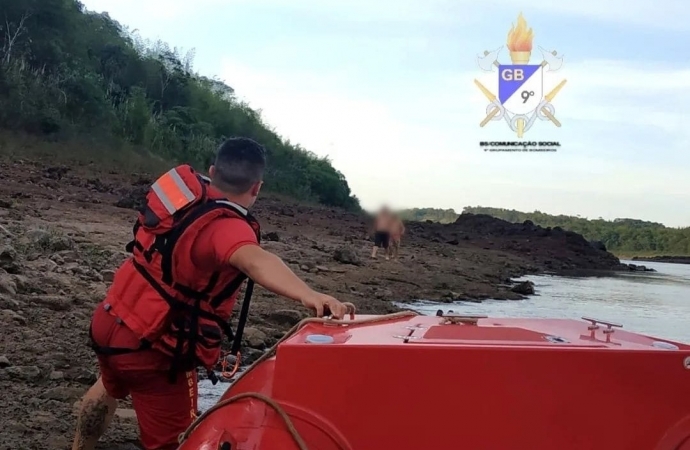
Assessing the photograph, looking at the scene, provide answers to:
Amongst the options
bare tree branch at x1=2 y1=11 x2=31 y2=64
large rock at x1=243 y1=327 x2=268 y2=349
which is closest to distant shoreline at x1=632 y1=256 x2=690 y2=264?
bare tree branch at x1=2 y1=11 x2=31 y2=64

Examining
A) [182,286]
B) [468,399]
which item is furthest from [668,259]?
[468,399]

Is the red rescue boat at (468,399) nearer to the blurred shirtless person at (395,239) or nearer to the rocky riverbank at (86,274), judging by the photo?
the rocky riverbank at (86,274)

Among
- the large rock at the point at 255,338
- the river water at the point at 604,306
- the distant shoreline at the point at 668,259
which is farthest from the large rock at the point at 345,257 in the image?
the distant shoreline at the point at 668,259

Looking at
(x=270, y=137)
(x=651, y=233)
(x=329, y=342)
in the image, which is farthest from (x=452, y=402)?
(x=651, y=233)

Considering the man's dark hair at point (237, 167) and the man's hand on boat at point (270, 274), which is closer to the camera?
the man's hand on boat at point (270, 274)

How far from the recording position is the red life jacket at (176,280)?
264cm

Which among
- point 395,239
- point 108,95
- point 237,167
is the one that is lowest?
point 395,239

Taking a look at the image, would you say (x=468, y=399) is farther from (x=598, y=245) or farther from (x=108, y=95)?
(x=598, y=245)

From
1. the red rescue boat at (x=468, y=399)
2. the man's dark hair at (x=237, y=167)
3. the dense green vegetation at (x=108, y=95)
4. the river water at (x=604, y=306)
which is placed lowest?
the river water at (x=604, y=306)

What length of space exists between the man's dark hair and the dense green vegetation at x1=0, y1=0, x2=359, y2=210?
56.7 ft

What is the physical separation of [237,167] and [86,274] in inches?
187

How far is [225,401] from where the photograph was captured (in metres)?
2.33

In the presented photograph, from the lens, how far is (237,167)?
9.16 feet

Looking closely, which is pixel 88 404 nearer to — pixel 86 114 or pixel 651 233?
pixel 86 114
